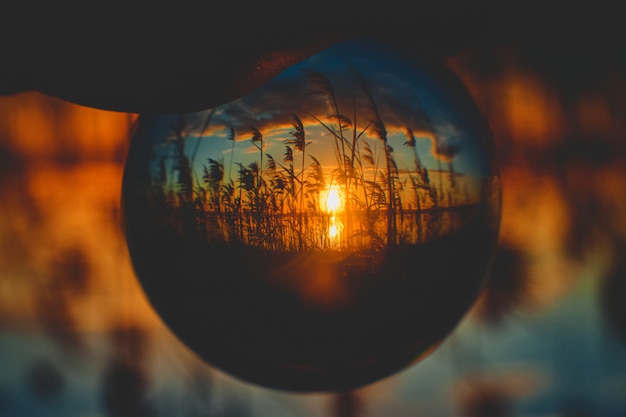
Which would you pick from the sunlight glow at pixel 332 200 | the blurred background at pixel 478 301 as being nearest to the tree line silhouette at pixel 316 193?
the sunlight glow at pixel 332 200

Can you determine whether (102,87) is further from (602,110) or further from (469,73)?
(602,110)

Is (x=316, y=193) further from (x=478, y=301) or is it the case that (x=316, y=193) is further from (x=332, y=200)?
(x=478, y=301)

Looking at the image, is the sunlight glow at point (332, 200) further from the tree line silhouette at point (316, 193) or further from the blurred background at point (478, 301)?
the blurred background at point (478, 301)

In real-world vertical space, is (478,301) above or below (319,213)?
below

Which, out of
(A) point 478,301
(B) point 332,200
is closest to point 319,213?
(B) point 332,200

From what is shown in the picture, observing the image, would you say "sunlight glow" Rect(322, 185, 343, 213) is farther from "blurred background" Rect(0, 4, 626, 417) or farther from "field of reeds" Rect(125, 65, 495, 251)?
"blurred background" Rect(0, 4, 626, 417)

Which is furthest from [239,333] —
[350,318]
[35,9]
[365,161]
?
[35,9]
